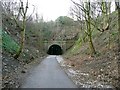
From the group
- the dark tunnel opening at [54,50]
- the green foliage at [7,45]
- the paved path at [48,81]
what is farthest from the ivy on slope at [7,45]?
the dark tunnel opening at [54,50]

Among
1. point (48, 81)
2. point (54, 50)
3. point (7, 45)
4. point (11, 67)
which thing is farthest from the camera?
point (54, 50)

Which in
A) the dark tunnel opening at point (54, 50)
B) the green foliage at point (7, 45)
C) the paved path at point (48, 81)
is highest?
the green foliage at point (7, 45)

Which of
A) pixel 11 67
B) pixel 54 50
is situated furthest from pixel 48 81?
pixel 54 50

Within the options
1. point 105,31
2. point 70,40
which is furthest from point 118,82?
point 70,40

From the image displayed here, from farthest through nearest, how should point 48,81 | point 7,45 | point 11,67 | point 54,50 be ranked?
1. point 54,50
2. point 7,45
3. point 11,67
4. point 48,81

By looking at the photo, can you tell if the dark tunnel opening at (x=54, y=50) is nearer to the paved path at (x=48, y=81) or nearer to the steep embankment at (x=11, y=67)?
the steep embankment at (x=11, y=67)

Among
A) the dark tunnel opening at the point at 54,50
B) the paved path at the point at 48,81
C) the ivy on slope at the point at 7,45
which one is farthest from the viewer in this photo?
the dark tunnel opening at the point at 54,50

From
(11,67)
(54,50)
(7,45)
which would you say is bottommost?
(54,50)

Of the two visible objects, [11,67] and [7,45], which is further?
[7,45]

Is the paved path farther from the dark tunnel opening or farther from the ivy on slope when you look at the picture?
the dark tunnel opening

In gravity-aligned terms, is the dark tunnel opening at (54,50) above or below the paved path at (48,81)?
below

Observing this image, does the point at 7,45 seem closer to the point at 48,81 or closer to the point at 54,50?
the point at 48,81

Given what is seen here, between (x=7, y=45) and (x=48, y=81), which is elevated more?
(x=7, y=45)

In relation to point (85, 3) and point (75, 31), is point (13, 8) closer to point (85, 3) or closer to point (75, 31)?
point (85, 3)
